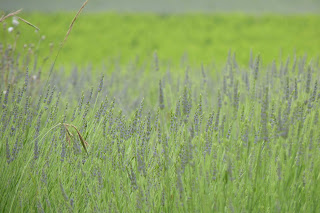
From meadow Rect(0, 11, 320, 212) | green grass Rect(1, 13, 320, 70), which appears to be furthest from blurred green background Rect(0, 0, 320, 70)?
meadow Rect(0, 11, 320, 212)

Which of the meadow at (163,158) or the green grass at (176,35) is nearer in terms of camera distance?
the meadow at (163,158)

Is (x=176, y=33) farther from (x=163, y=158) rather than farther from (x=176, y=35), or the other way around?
(x=163, y=158)

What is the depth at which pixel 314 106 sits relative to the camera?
8.59 ft

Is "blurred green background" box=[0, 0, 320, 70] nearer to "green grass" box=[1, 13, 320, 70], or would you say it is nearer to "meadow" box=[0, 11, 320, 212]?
"green grass" box=[1, 13, 320, 70]

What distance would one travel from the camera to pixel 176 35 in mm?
Answer: 9617

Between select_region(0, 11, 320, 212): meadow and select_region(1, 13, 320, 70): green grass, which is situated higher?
select_region(1, 13, 320, 70): green grass

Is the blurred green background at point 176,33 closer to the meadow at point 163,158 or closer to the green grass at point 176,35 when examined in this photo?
the green grass at point 176,35

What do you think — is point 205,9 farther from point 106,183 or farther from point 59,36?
point 106,183

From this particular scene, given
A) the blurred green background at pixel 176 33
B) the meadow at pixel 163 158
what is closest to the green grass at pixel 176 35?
the blurred green background at pixel 176 33

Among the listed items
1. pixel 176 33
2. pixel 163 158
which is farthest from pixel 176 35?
pixel 163 158

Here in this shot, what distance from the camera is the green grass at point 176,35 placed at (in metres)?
8.59

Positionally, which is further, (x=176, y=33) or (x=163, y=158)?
(x=176, y=33)

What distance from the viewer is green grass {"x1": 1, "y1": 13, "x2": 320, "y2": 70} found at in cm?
859

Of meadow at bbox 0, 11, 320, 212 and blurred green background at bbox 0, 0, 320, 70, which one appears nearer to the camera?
meadow at bbox 0, 11, 320, 212
